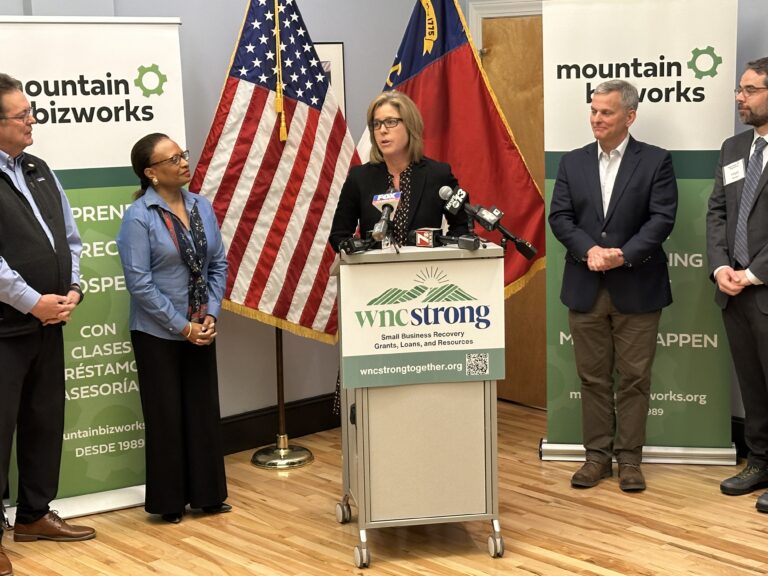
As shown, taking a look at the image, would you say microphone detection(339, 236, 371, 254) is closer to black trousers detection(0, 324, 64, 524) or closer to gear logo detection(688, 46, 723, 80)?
black trousers detection(0, 324, 64, 524)

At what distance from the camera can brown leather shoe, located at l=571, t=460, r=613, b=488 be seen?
470 centimetres

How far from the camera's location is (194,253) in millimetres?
4320

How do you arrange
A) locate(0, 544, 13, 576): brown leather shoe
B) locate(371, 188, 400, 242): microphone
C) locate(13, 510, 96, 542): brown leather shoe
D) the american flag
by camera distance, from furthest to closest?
the american flag → locate(13, 510, 96, 542): brown leather shoe → locate(0, 544, 13, 576): brown leather shoe → locate(371, 188, 400, 242): microphone

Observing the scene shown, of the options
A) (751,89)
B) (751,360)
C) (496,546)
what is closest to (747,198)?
(751,89)

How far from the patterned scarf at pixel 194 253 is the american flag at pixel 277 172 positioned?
563 millimetres

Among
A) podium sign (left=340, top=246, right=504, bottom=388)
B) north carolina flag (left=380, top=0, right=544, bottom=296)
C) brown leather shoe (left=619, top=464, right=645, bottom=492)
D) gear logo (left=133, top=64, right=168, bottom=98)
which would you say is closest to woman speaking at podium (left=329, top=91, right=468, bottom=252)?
podium sign (left=340, top=246, right=504, bottom=388)

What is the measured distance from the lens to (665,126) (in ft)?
15.8

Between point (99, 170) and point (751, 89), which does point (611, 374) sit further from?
point (99, 170)

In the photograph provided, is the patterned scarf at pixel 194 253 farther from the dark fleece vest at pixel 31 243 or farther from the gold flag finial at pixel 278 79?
the gold flag finial at pixel 278 79

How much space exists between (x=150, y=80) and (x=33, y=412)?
4.80 ft

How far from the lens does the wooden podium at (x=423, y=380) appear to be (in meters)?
3.72

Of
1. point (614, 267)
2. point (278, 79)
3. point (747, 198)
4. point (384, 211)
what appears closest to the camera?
point (384, 211)

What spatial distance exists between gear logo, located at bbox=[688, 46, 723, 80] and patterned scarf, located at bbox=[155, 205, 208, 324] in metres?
2.26

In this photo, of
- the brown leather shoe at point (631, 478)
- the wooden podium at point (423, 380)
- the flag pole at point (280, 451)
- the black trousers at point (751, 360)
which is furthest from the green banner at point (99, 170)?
the black trousers at point (751, 360)
